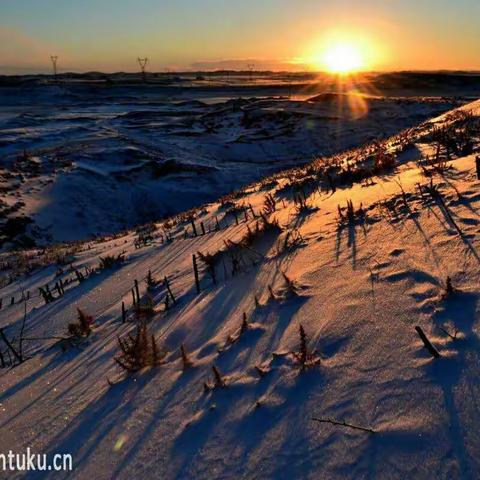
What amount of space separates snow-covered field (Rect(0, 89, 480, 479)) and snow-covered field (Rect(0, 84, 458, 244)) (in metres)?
14.6

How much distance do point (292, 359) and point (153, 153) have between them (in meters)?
27.2

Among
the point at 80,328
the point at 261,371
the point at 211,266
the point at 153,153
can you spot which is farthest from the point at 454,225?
the point at 153,153

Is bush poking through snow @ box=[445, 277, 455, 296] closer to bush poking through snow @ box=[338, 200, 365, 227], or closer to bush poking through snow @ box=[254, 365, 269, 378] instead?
bush poking through snow @ box=[254, 365, 269, 378]

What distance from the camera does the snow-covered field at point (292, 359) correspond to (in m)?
1.73

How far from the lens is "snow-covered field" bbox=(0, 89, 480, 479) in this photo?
1730mm

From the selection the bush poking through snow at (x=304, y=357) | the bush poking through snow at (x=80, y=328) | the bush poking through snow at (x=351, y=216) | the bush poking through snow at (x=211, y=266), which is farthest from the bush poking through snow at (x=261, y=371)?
the bush poking through snow at (x=351, y=216)

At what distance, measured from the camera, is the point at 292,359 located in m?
2.33

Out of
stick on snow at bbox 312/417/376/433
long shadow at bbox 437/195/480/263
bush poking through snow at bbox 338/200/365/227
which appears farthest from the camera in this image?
bush poking through snow at bbox 338/200/365/227

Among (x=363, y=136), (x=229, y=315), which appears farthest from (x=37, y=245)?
(x=363, y=136)

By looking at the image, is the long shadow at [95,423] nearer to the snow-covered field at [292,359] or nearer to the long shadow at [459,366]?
the snow-covered field at [292,359]

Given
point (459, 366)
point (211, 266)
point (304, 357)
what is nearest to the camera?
point (459, 366)

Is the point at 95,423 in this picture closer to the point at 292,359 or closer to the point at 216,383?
the point at 216,383

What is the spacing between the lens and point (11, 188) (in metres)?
20.8

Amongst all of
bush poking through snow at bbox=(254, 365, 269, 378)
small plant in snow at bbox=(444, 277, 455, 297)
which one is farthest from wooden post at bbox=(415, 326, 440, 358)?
bush poking through snow at bbox=(254, 365, 269, 378)
